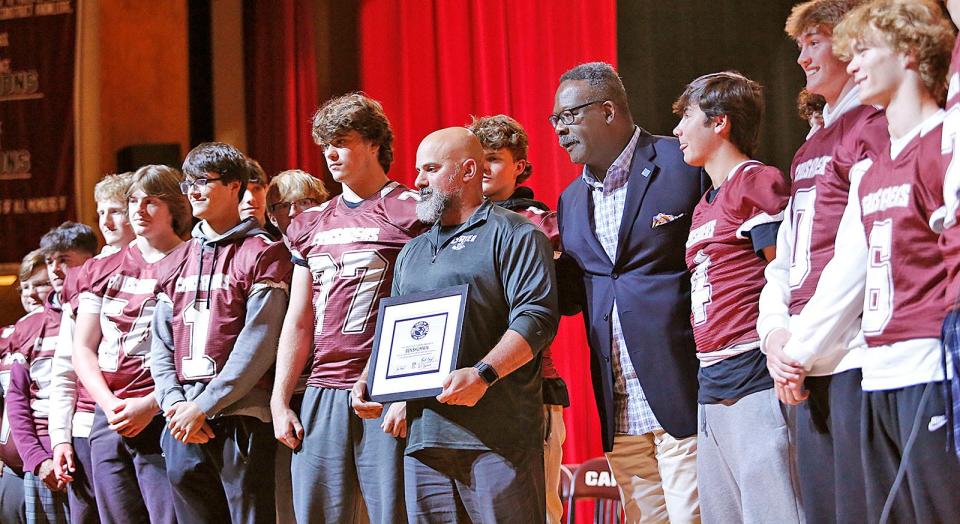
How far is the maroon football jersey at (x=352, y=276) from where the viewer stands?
144 inches

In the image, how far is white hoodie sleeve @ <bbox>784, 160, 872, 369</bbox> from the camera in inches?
103

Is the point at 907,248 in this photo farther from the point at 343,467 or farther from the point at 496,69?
the point at 496,69

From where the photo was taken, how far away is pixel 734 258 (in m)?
3.17

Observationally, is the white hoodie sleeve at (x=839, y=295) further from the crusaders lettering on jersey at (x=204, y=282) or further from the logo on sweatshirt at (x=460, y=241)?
the crusaders lettering on jersey at (x=204, y=282)

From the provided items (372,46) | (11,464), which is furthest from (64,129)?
(11,464)

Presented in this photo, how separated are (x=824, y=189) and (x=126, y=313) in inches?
115

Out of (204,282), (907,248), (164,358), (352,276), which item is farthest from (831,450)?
(164,358)

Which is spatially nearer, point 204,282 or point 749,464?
point 749,464

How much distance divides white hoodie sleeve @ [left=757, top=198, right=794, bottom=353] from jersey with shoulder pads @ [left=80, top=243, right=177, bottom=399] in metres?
2.42

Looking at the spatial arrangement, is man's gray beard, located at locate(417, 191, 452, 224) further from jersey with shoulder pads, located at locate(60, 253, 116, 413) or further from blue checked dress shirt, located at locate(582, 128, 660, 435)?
jersey with shoulder pads, located at locate(60, 253, 116, 413)

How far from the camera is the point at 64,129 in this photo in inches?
284

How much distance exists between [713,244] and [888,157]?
717mm

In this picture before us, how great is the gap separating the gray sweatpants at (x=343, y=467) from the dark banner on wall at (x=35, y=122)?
4.27m

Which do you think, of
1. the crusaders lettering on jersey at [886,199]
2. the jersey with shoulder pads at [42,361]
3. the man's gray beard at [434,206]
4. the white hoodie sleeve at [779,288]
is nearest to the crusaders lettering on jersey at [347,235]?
the man's gray beard at [434,206]
